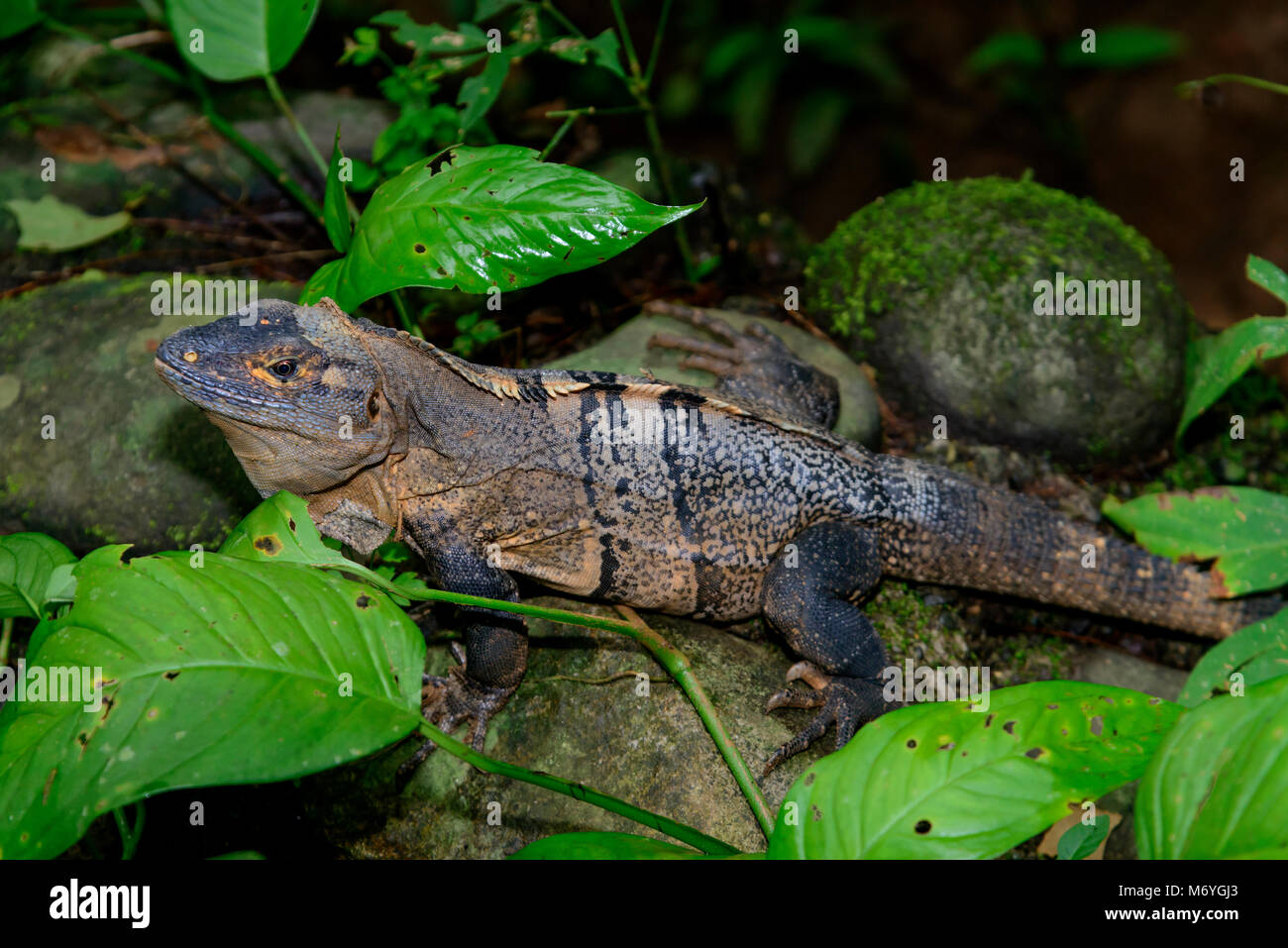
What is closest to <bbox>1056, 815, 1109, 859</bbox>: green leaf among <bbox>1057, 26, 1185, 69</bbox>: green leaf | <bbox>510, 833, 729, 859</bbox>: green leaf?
<bbox>510, 833, 729, 859</bbox>: green leaf

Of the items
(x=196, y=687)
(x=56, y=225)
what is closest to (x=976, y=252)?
(x=196, y=687)

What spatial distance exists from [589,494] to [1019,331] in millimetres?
2901

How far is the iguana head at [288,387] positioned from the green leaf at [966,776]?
2.28m

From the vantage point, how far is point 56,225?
6.01 metres

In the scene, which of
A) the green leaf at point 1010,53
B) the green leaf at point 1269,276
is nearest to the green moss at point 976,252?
the green leaf at point 1269,276

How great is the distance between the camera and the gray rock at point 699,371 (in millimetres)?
5152

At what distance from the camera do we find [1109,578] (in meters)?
4.59

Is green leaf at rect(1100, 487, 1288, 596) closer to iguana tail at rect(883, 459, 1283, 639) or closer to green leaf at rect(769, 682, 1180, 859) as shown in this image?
iguana tail at rect(883, 459, 1283, 639)

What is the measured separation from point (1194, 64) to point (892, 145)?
350cm

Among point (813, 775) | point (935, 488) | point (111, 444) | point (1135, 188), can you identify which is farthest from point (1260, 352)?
point (1135, 188)

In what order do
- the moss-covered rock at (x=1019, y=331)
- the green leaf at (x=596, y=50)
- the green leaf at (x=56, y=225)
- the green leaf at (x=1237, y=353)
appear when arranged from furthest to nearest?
1. the green leaf at (x=56, y=225)
2. the moss-covered rock at (x=1019, y=331)
3. the green leaf at (x=596, y=50)
4. the green leaf at (x=1237, y=353)

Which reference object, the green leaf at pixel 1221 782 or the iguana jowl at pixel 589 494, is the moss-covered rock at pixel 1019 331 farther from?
the green leaf at pixel 1221 782

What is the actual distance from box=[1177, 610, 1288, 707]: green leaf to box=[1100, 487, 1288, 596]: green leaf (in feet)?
0.89

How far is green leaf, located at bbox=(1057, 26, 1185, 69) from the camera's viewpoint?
985cm
